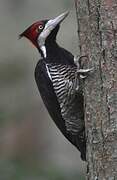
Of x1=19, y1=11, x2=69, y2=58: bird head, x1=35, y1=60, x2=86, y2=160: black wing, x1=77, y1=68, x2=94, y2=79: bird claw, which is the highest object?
x1=77, y1=68, x2=94, y2=79: bird claw

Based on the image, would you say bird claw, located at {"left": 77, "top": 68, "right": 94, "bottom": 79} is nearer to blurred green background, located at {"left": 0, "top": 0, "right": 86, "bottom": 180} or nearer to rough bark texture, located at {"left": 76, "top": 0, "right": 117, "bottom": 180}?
rough bark texture, located at {"left": 76, "top": 0, "right": 117, "bottom": 180}

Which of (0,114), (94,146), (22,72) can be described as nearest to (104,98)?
(94,146)

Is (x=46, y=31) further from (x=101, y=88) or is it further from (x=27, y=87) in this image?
(x=27, y=87)

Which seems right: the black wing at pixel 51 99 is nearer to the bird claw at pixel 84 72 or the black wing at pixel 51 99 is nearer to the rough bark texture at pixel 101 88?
the bird claw at pixel 84 72

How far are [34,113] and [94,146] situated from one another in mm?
7831

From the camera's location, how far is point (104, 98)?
18.2 feet

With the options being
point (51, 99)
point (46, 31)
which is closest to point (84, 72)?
point (51, 99)

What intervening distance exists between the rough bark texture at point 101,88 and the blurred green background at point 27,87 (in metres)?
5.26

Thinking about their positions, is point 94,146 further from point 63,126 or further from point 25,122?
point 25,122

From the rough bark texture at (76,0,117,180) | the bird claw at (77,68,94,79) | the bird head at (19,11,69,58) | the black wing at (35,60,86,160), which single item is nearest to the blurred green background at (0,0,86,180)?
the bird head at (19,11,69,58)

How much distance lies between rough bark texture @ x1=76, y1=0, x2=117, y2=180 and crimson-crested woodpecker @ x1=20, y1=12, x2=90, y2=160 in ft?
2.51

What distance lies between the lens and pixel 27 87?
42.3 feet

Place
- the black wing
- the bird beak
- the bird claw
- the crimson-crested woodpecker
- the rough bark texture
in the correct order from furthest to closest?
the bird beak
the black wing
the crimson-crested woodpecker
the bird claw
the rough bark texture

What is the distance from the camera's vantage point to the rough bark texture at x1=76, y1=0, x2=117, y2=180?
5.50m
